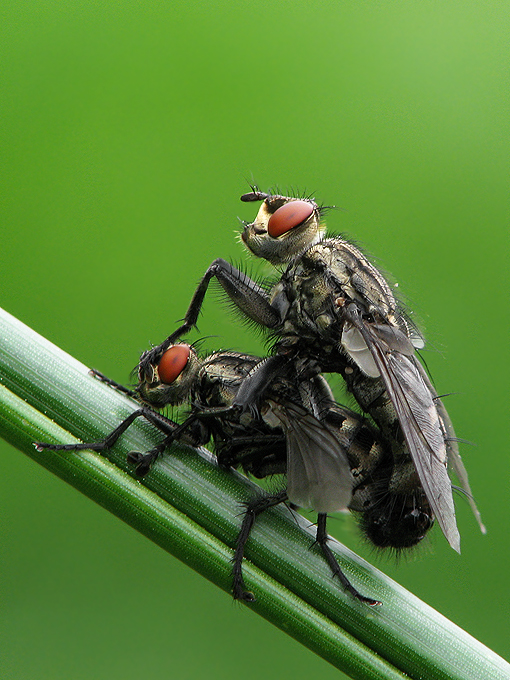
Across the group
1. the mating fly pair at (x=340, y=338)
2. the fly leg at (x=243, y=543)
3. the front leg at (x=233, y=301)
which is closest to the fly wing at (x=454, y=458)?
the mating fly pair at (x=340, y=338)

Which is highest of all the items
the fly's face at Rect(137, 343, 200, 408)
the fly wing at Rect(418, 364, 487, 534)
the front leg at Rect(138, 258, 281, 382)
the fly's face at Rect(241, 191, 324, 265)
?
the fly's face at Rect(241, 191, 324, 265)

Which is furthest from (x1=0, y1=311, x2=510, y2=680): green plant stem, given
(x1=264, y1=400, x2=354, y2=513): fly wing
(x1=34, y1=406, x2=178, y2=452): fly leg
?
(x1=264, y1=400, x2=354, y2=513): fly wing

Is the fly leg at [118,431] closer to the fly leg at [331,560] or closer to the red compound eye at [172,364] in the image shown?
the red compound eye at [172,364]

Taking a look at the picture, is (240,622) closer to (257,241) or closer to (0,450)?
(0,450)

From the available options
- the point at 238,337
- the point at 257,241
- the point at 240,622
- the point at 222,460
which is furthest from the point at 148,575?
the point at 257,241

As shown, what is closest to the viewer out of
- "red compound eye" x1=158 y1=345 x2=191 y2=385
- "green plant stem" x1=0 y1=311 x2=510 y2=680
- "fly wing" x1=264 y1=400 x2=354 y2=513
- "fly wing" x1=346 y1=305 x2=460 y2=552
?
"green plant stem" x1=0 y1=311 x2=510 y2=680

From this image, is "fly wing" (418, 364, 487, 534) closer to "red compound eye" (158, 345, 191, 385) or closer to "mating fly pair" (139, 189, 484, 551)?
"mating fly pair" (139, 189, 484, 551)
